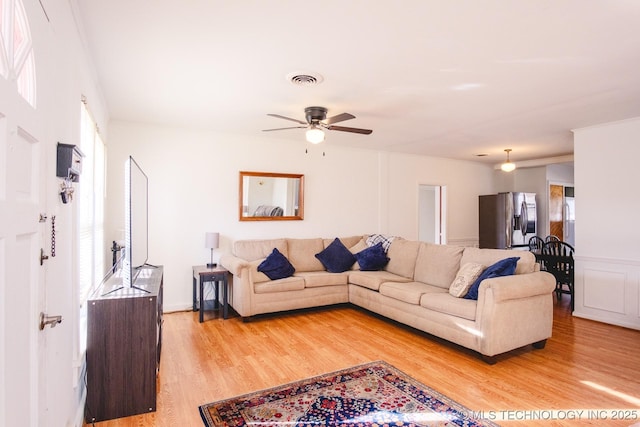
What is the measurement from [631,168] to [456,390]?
366 cm

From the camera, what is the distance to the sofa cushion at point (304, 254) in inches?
207

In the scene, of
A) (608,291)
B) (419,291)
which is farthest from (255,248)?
(608,291)

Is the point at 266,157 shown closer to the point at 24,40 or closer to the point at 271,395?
the point at 271,395

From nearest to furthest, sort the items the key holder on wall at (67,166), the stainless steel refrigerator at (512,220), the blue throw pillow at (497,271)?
1. the key holder on wall at (67,166)
2. the blue throw pillow at (497,271)
3. the stainless steel refrigerator at (512,220)

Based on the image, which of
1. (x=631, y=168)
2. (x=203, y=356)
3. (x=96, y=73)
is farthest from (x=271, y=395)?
(x=631, y=168)

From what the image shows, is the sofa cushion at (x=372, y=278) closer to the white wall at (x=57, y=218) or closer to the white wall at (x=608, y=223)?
the white wall at (x=608, y=223)

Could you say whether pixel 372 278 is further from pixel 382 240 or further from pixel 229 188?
pixel 229 188

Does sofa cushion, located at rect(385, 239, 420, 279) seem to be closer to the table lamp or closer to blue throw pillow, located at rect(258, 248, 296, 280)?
blue throw pillow, located at rect(258, 248, 296, 280)

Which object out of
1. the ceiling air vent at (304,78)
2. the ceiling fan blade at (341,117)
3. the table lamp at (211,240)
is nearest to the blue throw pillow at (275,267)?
the table lamp at (211,240)

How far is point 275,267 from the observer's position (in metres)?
4.61

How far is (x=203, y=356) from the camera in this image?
3277 millimetres

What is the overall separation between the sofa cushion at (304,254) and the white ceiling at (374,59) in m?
1.85

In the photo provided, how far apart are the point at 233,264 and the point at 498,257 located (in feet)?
10.1

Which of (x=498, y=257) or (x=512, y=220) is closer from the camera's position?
(x=498, y=257)
